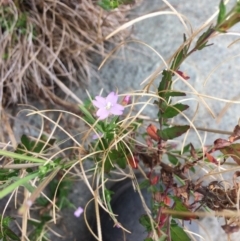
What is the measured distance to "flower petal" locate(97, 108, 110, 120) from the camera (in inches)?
20.4

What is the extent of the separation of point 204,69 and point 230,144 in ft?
1.31

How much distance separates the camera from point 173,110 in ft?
1.73

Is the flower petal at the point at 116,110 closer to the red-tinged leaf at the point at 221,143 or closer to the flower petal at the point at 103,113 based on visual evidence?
the flower petal at the point at 103,113

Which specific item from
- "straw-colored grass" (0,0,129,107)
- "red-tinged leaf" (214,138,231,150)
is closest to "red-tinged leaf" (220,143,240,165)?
"red-tinged leaf" (214,138,231,150)

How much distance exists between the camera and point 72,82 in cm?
91

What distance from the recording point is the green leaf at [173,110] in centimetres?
51

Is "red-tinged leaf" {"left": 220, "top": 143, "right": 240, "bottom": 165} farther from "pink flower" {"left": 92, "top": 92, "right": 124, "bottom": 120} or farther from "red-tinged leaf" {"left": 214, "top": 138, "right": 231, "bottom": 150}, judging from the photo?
"pink flower" {"left": 92, "top": 92, "right": 124, "bottom": 120}

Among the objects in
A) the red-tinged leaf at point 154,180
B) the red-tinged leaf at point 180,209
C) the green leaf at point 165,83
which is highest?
the green leaf at point 165,83

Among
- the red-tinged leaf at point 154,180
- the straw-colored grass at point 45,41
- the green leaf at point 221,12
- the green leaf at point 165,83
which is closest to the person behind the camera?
the green leaf at point 221,12

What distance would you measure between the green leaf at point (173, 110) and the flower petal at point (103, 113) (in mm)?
70

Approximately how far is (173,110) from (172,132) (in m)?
0.03

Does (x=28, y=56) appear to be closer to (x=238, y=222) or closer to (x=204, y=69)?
(x=204, y=69)

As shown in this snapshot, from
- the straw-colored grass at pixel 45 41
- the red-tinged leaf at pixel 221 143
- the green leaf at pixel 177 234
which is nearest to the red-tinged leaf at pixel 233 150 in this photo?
the red-tinged leaf at pixel 221 143

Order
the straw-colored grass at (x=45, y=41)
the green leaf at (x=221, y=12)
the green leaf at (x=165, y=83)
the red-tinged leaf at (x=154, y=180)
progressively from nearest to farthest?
the green leaf at (x=221, y=12), the green leaf at (x=165, y=83), the red-tinged leaf at (x=154, y=180), the straw-colored grass at (x=45, y=41)
